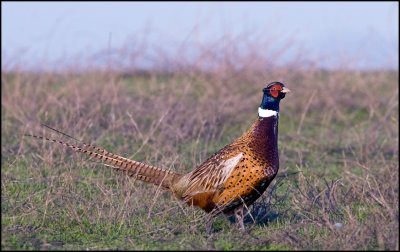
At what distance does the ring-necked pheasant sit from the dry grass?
121 mm

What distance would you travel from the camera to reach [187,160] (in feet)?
23.9

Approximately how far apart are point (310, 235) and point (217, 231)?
2.15 feet

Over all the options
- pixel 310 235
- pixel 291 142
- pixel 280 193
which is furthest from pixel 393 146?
pixel 310 235

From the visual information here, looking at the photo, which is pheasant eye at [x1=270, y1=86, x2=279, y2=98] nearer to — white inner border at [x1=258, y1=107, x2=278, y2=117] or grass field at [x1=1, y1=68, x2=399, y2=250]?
white inner border at [x1=258, y1=107, x2=278, y2=117]

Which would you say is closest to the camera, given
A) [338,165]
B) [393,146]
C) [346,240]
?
[346,240]

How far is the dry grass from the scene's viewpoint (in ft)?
15.3

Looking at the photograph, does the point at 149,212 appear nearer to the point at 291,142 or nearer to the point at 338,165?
the point at 338,165

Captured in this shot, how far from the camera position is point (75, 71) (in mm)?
12078

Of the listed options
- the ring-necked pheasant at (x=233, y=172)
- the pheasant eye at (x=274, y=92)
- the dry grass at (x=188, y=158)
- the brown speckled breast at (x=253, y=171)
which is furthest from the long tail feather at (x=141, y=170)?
the pheasant eye at (x=274, y=92)

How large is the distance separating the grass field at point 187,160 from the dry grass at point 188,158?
1 centimetres

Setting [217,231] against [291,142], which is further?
[291,142]

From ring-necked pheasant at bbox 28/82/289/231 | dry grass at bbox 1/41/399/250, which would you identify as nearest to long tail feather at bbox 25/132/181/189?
ring-necked pheasant at bbox 28/82/289/231

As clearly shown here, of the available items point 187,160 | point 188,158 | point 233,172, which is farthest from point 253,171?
Result: point 188,158

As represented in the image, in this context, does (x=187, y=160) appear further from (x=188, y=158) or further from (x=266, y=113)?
(x=266, y=113)
